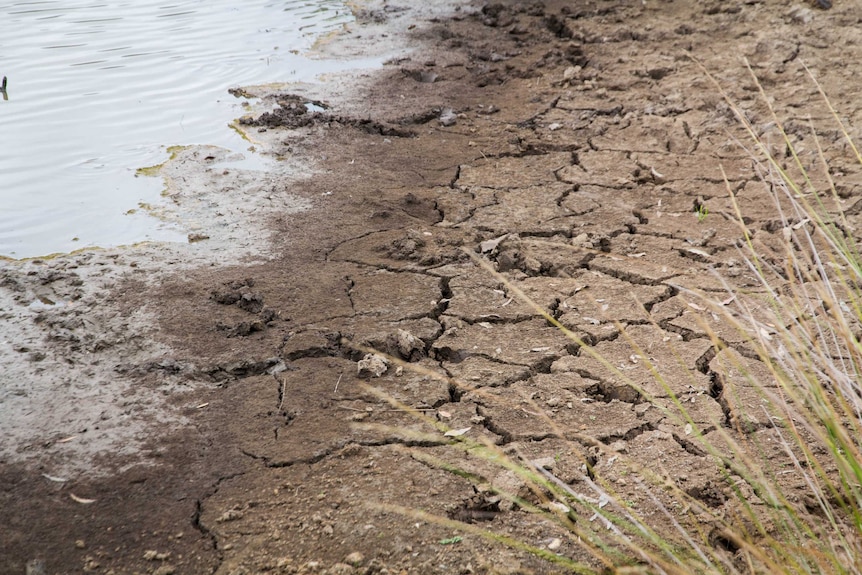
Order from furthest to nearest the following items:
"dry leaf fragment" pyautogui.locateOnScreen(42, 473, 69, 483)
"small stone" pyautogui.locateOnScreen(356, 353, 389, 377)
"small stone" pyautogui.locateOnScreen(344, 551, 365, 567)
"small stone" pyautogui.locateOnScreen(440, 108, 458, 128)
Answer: "small stone" pyautogui.locateOnScreen(440, 108, 458, 128), "small stone" pyautogui.locateOnScreen(356, 353, 389, 377), "dry leaf fragment" pyautogui.locateOnScreen(42, 473, 69, 483), "small stone" pyautogui.locateOnScreen(344, 551, 365, 567)

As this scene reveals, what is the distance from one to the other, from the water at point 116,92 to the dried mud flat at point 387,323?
1.33 feet

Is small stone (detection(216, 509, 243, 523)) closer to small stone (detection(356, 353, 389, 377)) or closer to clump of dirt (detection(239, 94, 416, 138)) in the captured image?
small stone (detection(356, 353, 389, 377))

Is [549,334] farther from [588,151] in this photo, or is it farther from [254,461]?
[588,151]

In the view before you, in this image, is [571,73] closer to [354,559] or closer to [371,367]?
[371,367]

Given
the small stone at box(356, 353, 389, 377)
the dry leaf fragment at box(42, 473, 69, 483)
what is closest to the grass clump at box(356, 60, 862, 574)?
the small stone at box(356, 353, 389, 377)

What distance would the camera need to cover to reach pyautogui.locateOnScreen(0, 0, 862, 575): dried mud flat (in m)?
2.34

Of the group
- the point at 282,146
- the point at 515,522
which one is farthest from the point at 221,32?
the point at 515,522

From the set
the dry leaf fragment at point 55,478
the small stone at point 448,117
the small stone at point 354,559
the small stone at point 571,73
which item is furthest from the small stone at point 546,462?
the small stone at point 571,73

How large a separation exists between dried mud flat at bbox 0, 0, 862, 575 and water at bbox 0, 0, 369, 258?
0.40m

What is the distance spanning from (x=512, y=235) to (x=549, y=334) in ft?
2.87

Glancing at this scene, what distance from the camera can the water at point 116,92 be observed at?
4.38 m

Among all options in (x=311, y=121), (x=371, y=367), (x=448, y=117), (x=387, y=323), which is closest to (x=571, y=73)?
(x=448, y=117)

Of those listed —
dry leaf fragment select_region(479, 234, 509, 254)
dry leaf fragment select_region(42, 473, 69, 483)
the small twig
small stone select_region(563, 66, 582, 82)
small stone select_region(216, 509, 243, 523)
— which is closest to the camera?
small stone select_region(216, 509, 243, 523)

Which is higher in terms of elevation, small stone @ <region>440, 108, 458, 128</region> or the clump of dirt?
the clump of dirt
